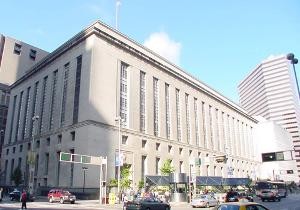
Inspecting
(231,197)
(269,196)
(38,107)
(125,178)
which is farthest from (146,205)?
(38,107)

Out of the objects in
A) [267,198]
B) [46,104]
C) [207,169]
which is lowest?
[267,198]

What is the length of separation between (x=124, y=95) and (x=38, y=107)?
26554 mm

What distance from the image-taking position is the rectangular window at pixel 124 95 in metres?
71.8

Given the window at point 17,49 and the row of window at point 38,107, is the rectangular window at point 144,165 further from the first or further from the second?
the window at point 17,49

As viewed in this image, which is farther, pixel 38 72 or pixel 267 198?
pixel 38 72

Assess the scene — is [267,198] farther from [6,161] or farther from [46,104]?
[6,161]

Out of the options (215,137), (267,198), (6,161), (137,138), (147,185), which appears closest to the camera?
(267,198)

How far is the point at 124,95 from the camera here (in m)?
73.6

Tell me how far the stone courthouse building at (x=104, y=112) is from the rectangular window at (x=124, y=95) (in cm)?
23

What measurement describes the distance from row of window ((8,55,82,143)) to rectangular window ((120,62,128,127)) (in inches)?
376

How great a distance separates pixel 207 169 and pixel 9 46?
86351 mm

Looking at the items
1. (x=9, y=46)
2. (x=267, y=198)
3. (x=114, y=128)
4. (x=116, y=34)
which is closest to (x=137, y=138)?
(x=114, y=128)

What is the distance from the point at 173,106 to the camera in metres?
89.6

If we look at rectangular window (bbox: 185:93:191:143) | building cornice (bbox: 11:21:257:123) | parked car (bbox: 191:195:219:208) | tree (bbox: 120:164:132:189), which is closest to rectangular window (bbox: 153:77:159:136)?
building cornice (bbox: 11:21:257:123)
